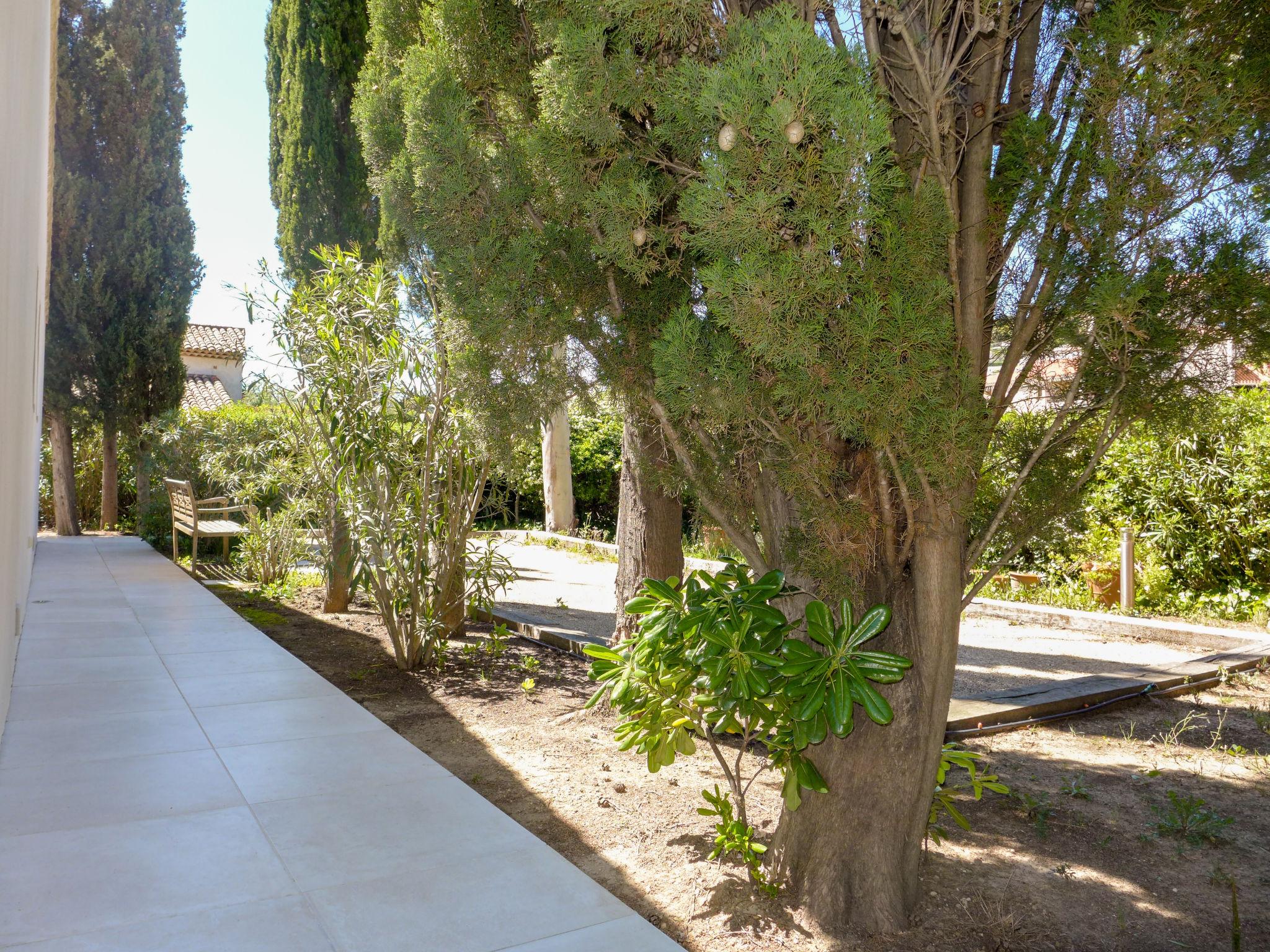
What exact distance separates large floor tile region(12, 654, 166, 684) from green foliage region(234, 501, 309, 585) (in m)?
2.88

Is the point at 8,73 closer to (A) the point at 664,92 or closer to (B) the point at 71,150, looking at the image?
(A) the point at 664,92

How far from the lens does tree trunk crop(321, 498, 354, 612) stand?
5.61 meters

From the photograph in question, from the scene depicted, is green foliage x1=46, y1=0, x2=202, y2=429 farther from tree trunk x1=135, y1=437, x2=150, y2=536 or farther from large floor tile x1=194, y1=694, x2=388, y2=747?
large floor tile x1=194, y1=694, x2=388, y2=747

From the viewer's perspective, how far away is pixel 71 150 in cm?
1239

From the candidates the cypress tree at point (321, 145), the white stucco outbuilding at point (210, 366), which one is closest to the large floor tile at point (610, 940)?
the cypress tree at point (321, 145)

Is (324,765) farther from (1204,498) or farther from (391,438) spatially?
(1204,498)

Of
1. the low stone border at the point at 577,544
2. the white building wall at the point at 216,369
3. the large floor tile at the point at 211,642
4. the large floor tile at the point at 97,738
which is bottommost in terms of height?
the large floor tile at the point at 97,738

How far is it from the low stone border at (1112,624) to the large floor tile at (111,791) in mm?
6402

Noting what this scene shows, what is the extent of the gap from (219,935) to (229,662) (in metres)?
3.34

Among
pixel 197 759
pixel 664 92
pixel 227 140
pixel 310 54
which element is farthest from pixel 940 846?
pixel 227 140

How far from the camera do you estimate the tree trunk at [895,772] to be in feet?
7.81

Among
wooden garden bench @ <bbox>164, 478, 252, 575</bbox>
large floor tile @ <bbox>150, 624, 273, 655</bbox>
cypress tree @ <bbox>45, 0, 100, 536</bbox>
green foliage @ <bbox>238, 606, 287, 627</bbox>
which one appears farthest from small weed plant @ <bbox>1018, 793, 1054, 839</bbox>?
cypress tree @ <bbox>45, 0, 100, 536</bbox>

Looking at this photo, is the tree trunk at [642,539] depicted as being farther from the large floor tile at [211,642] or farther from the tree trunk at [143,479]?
the tree trunk at [143,479]

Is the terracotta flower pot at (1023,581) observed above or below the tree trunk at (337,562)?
below
